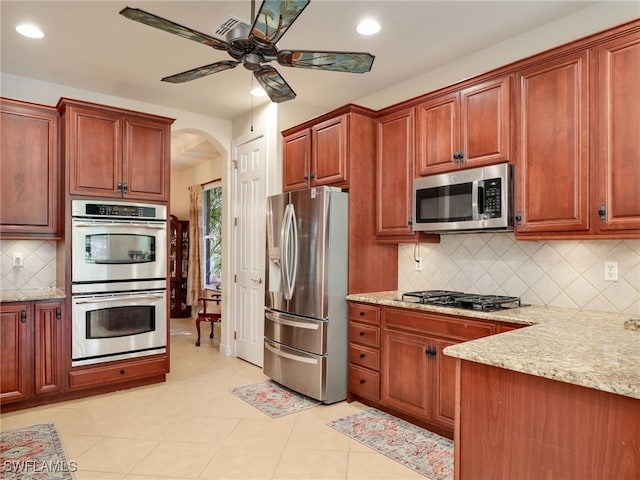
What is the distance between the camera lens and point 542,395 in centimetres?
132

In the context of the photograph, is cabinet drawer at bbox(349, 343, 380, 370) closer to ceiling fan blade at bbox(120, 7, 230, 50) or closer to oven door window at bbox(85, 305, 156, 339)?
oven door window at bbox(85, 305, 156, 339)

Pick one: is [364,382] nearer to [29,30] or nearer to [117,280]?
[117,280]

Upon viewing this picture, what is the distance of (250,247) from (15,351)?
2258 millimetres

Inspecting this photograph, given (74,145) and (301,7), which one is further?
(74,145)

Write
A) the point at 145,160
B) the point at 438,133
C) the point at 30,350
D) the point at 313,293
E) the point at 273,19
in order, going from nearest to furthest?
the point at 273,19
the point at 438,133
the point at 30,350
the point at 313,293
the point at 145,160

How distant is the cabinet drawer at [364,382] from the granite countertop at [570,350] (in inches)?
47.0

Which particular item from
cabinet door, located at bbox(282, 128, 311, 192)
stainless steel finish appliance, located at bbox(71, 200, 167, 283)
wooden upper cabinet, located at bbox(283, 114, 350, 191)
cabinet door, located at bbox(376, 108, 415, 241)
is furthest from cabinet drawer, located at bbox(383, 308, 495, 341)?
stainless steel finish appliance, located at bbox(71, 200, 167, 283)

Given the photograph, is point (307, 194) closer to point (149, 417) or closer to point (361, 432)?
point (361, 432)

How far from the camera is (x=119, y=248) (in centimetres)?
358

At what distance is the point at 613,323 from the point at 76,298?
3756 millimetres

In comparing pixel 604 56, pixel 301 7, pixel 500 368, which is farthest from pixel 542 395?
pixel 604 56

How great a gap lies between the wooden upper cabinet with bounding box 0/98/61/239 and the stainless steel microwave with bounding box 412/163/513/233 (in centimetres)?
305

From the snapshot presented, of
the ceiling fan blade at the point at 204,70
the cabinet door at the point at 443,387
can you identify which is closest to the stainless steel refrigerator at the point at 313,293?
the cabinet door at the point at 443,387

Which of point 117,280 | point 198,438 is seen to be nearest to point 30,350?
point 117,280
